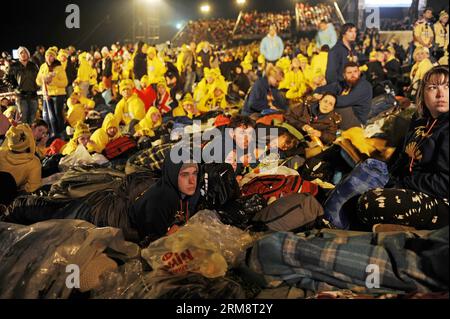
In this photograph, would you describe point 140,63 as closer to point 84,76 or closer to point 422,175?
point 84,76

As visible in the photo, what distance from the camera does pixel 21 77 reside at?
8.05 meters

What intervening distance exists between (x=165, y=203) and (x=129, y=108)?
4977 mm

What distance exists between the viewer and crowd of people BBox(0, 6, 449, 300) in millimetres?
2965

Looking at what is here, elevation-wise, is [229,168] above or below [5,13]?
below

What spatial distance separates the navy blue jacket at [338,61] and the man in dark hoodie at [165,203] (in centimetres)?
432

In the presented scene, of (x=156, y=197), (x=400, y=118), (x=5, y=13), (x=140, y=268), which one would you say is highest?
(x=5, y=13)

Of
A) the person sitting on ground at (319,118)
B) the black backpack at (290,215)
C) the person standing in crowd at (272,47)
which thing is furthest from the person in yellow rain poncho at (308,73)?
the black backpack at (290,215)

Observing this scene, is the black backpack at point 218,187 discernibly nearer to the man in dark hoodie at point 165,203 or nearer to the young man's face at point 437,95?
the man in dark hoodie at point 165,203

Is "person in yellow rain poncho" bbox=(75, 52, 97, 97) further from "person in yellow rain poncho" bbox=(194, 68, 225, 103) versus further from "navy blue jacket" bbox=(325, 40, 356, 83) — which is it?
"navy blue jacket" bbox=(325, 40, 356, 83)
